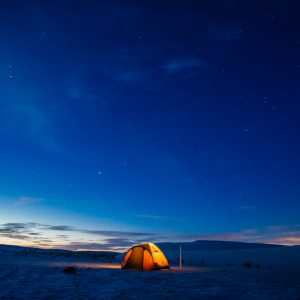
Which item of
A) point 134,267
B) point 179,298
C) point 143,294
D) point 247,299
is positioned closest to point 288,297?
point 247,299

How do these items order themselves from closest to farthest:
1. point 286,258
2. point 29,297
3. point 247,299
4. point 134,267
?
point 29,297 < point 247,299 < point 134,267 < point 286,258

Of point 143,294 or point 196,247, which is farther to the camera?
point 196,247

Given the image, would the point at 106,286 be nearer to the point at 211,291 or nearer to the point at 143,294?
the point at 143,294

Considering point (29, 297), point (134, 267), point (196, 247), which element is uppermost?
point (196, 247)

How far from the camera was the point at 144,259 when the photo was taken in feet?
67.3

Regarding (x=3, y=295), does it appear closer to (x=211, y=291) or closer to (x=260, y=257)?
(x=211, y=291)

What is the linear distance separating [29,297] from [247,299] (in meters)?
6.15

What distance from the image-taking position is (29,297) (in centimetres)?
937

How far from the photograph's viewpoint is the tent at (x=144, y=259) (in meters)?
20.3

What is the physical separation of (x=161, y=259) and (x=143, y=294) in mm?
11144

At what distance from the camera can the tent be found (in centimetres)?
2034

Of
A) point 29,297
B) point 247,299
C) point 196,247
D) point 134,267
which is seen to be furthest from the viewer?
point 196,247

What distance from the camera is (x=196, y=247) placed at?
87438mm

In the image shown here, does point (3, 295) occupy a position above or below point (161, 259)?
below
